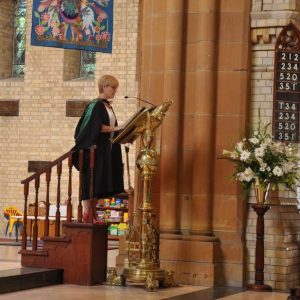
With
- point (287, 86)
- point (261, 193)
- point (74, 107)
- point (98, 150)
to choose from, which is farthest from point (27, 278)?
point (74, 107)

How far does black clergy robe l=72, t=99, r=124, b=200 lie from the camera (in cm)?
1079

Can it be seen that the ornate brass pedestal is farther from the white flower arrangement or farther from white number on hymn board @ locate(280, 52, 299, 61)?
white number on hymn board @ locate(280, 52, 299, 61)

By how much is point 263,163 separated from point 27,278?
2.83 metres

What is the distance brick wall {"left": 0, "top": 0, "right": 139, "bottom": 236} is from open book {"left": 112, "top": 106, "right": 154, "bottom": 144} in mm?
12576

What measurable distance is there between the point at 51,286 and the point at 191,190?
208 cm

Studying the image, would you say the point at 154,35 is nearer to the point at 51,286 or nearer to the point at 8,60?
the point at 51,286

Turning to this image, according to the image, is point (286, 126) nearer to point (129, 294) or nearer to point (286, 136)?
point (286, 136)

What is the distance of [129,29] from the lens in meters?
23.1

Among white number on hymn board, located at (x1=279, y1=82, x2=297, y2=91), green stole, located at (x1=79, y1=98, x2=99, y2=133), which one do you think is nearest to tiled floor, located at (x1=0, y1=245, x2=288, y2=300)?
green stole, located at (x1=79, y1=98, x2=99, y2=133)

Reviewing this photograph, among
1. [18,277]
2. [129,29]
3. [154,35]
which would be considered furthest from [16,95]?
[18,277]

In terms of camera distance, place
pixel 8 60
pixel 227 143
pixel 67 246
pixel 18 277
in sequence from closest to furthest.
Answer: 1. pixel 18 277
2. pixel 67 246
3. pixel 227 143
4. pixel 8 60

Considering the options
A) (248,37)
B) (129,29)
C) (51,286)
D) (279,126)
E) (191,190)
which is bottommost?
(51,286)

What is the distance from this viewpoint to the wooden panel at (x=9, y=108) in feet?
79.6

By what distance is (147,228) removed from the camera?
10492 mm
